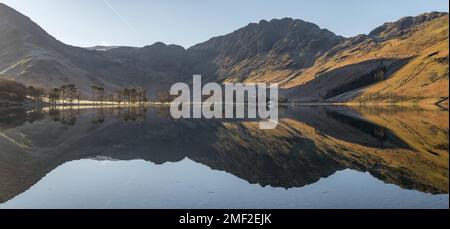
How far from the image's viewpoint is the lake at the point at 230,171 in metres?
31.3

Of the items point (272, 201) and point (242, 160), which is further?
point (242, 160)

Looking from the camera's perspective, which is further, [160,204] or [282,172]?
[282,172]

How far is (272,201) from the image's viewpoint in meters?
31.1

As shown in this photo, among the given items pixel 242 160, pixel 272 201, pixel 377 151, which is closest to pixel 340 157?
pixel 377 151

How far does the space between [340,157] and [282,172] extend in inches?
516

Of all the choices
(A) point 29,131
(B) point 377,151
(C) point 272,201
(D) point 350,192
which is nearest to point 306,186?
(D) point 350,192

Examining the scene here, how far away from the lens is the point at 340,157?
53656mm

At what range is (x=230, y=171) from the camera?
4600 cm

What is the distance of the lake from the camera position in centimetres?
3131
